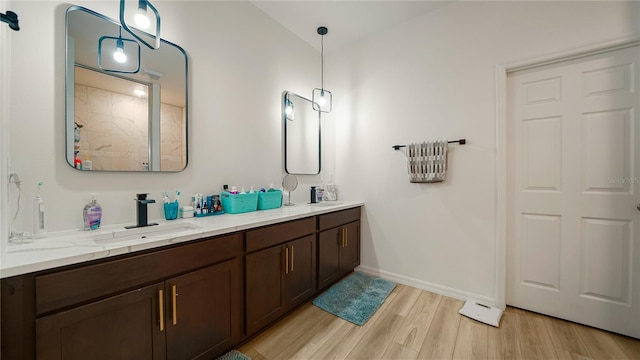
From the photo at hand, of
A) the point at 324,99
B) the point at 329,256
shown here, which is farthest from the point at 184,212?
the point at 324,99

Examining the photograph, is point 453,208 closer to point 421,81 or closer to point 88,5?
point 421,81

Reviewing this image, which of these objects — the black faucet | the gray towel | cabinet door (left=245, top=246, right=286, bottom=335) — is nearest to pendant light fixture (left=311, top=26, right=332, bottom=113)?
the gray towel

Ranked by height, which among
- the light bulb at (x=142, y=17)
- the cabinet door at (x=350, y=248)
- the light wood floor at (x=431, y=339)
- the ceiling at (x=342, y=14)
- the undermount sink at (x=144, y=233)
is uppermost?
the ceiling at (x=342, y=14)

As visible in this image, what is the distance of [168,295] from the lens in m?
1.24

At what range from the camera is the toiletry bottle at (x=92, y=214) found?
1.40 metres

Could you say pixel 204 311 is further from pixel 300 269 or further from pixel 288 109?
pixel 288 109

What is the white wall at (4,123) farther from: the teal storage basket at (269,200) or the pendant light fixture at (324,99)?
the pendant light fixture at (324,99)

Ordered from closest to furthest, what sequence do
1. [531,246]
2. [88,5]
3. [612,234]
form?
1. [88,5]
2. [612,234]
3. [531,246]

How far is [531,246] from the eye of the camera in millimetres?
2080

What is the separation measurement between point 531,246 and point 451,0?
2.36m

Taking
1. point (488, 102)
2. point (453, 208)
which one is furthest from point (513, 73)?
point (453, 208)

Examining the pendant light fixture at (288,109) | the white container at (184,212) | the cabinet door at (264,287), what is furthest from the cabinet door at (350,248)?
the white container at (184,212)

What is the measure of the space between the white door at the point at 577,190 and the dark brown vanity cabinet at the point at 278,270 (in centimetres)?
181

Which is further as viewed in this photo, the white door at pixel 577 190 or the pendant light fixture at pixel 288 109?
the pendant light fixture at pixel 288 109
